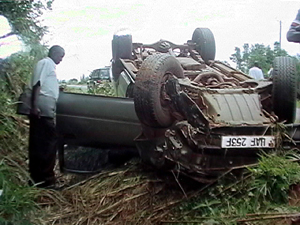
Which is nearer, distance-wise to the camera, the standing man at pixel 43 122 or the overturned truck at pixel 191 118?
the overturned truck at pixel 191 118

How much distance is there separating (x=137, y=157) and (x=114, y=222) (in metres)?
1.13

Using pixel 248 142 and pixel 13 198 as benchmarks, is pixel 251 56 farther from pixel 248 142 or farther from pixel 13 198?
pixel 13 198

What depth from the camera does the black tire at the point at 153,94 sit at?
13.2ft

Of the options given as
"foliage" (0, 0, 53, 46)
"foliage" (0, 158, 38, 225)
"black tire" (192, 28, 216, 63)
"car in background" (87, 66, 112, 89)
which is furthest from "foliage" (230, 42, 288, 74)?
"foliage" (0, 158, 38, 225)

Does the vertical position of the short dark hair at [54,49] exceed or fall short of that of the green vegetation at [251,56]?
it exceeds it

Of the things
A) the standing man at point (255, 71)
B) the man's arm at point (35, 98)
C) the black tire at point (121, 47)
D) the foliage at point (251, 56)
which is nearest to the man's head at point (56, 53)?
the man's arm at point (35, 98)

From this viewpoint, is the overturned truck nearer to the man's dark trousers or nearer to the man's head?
the man's dark trousers

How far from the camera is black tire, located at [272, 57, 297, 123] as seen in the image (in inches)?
176

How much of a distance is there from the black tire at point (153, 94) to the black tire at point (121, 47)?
5.88 ft

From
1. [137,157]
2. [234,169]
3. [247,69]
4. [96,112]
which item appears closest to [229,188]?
[234,169]

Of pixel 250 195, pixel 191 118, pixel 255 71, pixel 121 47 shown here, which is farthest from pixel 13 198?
pixel 255 71

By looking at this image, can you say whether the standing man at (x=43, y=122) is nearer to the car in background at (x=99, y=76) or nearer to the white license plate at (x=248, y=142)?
the white license plate at (x=248, y=142)

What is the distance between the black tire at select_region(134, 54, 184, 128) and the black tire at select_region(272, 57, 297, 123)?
1086 millimetres

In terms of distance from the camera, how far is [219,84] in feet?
15.8
